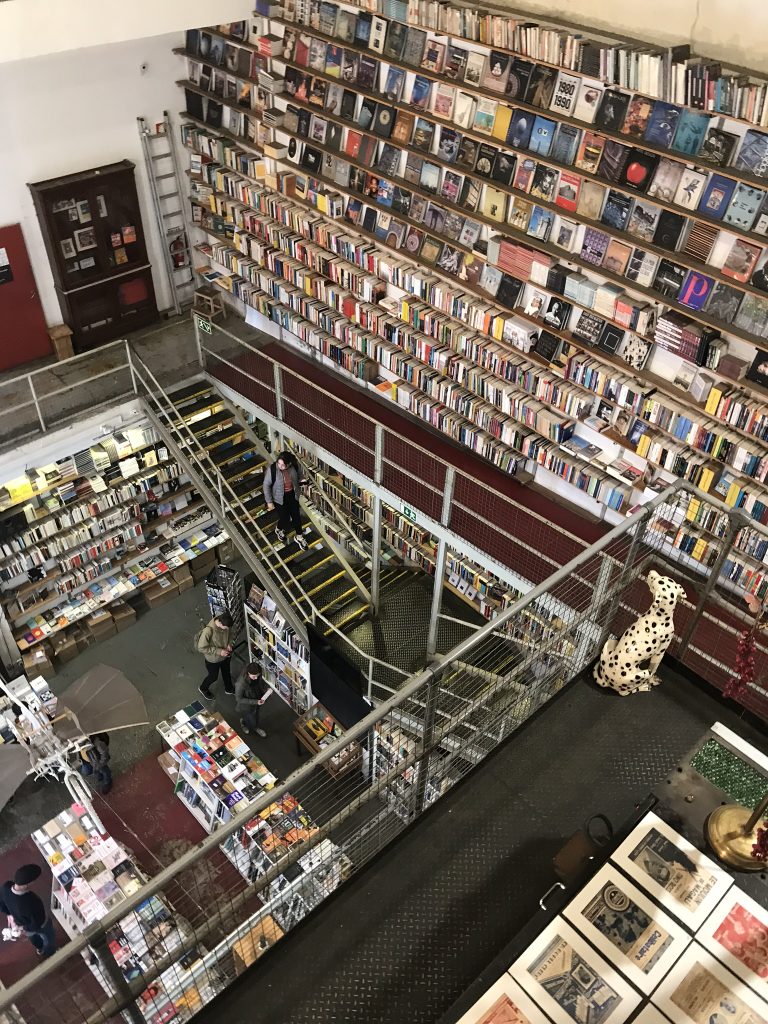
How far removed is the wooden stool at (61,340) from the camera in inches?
319

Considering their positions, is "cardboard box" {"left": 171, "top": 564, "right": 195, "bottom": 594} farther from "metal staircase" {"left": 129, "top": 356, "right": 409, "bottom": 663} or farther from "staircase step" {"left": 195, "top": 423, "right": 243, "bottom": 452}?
"staircase step" {"left": 195, "top": 423, "right": 243, "bottom": 452}

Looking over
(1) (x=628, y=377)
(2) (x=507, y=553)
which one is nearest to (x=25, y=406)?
(2) (x=507, y=553)

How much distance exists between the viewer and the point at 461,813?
3.04 metres

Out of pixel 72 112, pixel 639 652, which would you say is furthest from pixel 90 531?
pixel 639 652

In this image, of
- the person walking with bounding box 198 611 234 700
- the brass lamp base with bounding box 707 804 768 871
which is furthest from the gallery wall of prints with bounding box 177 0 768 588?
the brass lamp base with bounding box 707 804 768 871

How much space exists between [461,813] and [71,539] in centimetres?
589

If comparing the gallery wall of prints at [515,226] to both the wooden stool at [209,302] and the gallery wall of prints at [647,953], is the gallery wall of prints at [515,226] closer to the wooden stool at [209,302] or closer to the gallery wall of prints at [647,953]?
the wooden stool at [209,302]

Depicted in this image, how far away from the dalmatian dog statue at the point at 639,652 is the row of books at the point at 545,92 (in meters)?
2.63

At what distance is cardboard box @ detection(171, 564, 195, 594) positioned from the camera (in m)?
8.66

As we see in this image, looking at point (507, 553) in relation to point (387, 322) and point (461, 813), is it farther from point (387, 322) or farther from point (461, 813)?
point (461, 813)

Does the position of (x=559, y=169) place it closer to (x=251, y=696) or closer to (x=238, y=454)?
(x=238, y=454)

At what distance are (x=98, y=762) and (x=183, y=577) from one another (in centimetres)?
230

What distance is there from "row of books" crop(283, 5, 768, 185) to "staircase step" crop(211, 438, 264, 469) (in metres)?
3.46

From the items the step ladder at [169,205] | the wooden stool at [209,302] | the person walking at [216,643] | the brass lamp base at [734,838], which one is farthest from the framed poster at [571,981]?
the step ladder at [169,205]
